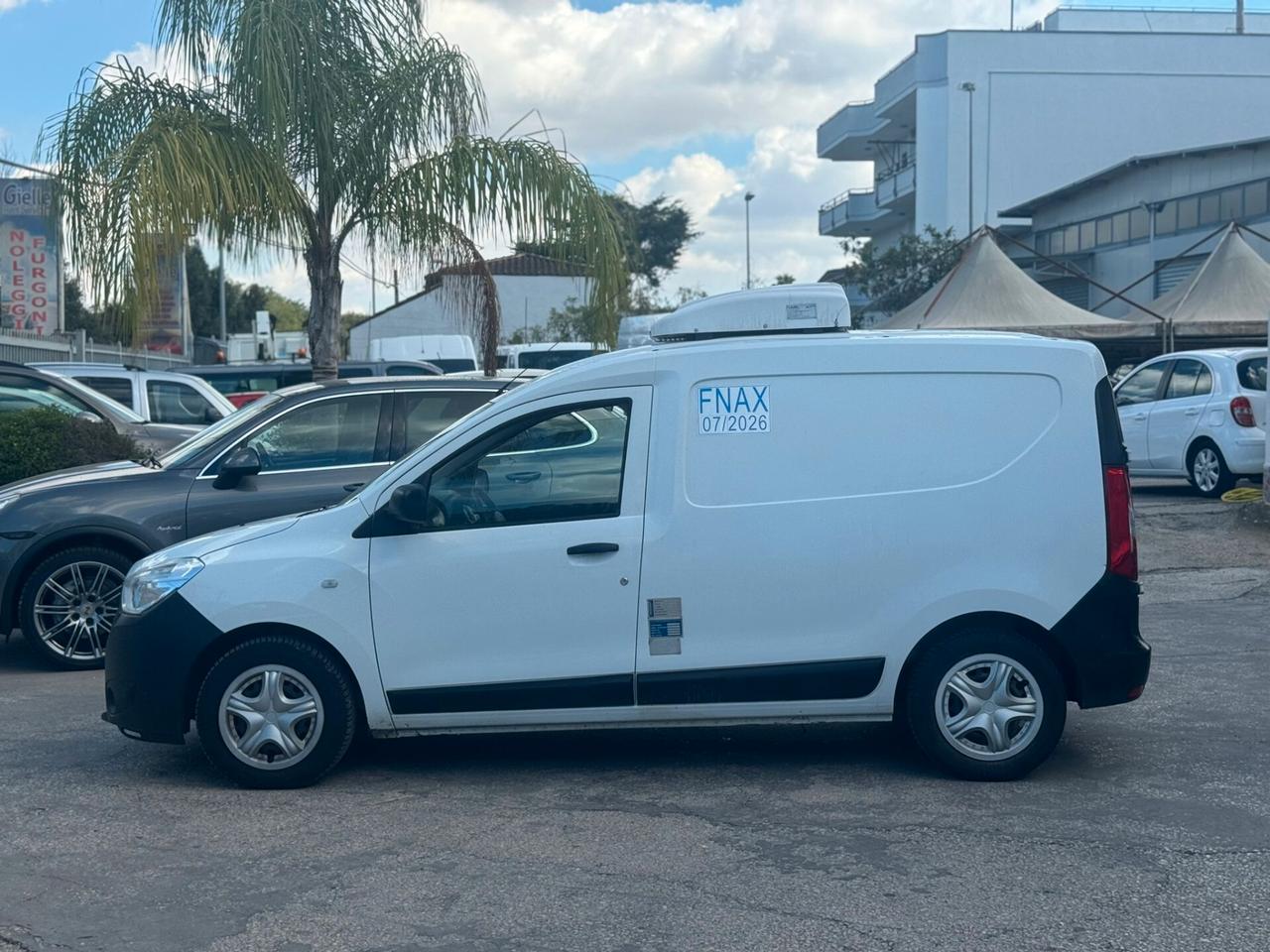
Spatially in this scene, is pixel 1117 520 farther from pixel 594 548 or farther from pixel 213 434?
pixel 213 434

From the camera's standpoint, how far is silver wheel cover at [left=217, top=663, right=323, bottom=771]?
6.01 meters

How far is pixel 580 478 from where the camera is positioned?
6098 millimetres

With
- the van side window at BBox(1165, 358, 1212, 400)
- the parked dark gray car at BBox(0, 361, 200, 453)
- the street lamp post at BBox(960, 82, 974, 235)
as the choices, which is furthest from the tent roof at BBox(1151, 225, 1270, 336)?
the street lamp post at BBox(960, 82, 974, 235)

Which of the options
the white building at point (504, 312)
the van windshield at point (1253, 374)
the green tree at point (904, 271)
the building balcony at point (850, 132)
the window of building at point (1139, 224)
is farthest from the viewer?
the building balcony at point (850, 132)

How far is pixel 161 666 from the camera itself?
607 cm

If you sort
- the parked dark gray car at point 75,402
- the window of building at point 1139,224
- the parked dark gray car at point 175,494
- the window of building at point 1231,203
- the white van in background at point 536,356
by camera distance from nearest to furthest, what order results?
1. the parked dark gray car at point 175,494
2. the parked dark gray car at point 75,402
3. the white van in background at point 536,356
4. the window of building at point 1231,203
5. the window of building at point 1139,224

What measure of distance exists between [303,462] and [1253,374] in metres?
10.6

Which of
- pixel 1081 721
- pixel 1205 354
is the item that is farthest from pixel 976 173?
pixel 1081 721

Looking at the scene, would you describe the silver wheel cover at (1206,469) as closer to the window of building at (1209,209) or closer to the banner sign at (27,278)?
the banner sign at (27,278)

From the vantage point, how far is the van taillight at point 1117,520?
5.99m

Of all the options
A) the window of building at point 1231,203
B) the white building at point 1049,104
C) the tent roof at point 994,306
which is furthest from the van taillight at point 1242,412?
the white building at point 1049,104

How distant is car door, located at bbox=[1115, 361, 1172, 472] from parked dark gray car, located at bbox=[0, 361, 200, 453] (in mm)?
10226

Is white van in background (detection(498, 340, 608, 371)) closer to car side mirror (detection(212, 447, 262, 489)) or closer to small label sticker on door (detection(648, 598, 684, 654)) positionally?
car side mirror (detection(212, 447, 262, 489))

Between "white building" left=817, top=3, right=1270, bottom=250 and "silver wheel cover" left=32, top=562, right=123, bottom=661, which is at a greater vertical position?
"white building" left=817, top=3, right=1270, bottom=250
